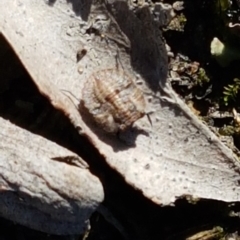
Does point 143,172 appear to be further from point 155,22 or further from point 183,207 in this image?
point 155,22

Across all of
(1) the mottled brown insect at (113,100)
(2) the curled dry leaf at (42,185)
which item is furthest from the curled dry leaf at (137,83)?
(2) the curled dry leaf at (42,185)

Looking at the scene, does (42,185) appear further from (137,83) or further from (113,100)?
(137,83)

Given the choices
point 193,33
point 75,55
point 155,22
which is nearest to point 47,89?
point 75,55

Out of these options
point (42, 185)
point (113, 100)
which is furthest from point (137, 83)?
point (42, 185)

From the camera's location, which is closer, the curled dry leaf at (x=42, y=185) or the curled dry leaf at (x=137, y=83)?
the curled dry leaf at (x=42, y=185)

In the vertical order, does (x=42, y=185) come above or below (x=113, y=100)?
below

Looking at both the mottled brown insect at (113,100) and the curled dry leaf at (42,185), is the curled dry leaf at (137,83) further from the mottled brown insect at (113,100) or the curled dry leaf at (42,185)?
the curled dry leaf at (42,185)

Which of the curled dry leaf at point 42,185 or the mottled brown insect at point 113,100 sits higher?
the mottled brown insect at point 113,100

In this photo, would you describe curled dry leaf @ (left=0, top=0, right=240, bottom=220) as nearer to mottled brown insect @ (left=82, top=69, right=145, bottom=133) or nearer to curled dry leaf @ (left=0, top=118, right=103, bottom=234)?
mottled brown insect @ (left=82, top=69, right=145, bottom=133)
